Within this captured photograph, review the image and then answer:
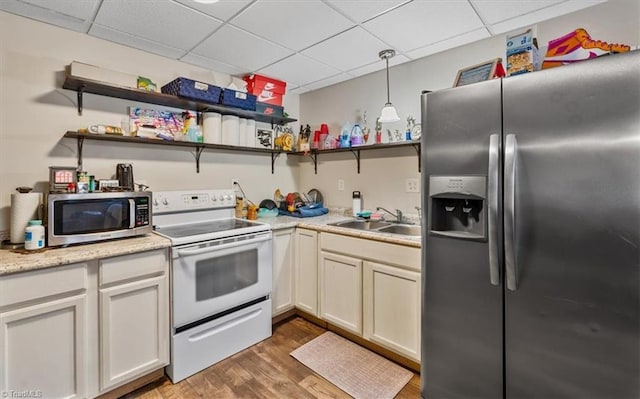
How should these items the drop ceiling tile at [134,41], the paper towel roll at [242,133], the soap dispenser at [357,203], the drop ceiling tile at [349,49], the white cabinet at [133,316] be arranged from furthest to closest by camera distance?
the soap dispenser at [357,203] < the paper towel roll at [242,133] < the drop ceiling tile at [349,49] < the drop ceiling tile at [134,41] < the white cabinet at [133,316]

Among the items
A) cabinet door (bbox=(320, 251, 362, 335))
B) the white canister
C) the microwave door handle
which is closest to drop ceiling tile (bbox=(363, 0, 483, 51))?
cabinet door (bbox=(320, 251, 362, 335))

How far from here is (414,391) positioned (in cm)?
175

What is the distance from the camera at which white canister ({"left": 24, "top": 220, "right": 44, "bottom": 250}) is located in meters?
1.53

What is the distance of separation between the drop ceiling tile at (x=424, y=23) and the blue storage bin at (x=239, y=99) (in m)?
1.15

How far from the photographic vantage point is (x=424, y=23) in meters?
1.92

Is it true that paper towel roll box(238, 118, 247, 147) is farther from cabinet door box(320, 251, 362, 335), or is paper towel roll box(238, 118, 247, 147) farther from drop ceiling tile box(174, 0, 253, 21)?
cabinet door box(320, 251, 362, 335)

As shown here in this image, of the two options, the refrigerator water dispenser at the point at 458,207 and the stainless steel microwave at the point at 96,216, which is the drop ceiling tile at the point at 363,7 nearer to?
the refrigerator water dispenser at the point at 458,207

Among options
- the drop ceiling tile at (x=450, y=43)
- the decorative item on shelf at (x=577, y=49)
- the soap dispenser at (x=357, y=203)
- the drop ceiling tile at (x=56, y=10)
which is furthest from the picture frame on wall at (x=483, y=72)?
the drop ceiling tile at (x=56, y=10)

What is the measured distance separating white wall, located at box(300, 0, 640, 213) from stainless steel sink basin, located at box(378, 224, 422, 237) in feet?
0.61

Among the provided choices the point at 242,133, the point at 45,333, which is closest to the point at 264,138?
the point at 242,133

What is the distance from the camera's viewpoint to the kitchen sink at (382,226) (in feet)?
7.78

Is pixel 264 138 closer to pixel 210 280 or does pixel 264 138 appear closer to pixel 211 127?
pixel 211 127

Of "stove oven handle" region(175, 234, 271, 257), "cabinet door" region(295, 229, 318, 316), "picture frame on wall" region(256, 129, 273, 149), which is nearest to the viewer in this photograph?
"stove oven handle" region(175, 234, 271, 257)

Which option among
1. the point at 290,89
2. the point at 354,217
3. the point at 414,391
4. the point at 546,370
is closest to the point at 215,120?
the point at 290,89
